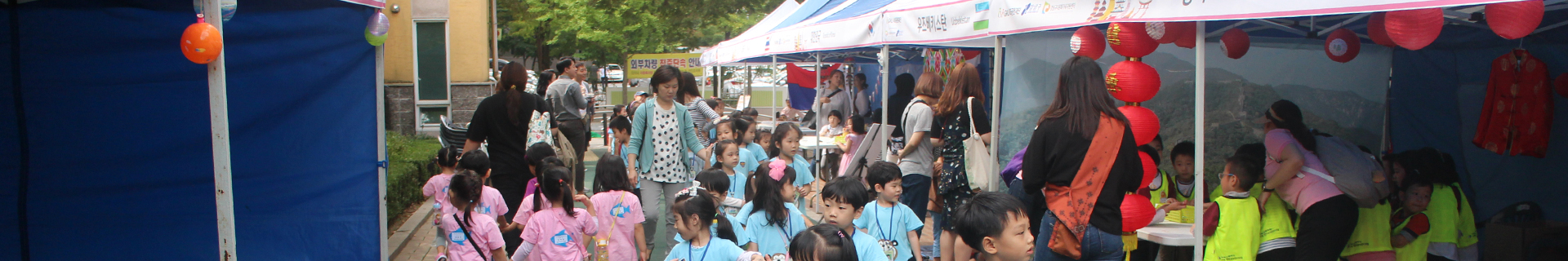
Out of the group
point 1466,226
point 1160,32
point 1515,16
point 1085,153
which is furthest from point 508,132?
point 1466,226

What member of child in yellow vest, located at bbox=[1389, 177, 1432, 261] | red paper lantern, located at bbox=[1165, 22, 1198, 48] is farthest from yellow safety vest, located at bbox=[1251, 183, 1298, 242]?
red paper lantern, located at bbox=[1165, 22, 1198, 48]

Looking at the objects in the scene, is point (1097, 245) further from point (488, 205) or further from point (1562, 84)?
point (488, 205)

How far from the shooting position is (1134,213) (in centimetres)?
362

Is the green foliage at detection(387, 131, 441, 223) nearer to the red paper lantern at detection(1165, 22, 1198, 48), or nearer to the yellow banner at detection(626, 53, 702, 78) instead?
the red paper lantern at detection(1165, 22, 1198, 48)

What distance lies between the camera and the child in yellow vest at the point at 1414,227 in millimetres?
4312

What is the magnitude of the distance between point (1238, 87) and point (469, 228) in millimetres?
4021

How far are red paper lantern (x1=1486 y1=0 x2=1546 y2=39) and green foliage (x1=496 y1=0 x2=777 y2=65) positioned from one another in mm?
19550

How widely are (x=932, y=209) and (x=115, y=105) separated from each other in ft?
12.6

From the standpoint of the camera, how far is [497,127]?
504 centimetres

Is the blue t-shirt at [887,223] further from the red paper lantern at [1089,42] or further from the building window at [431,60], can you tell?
the building window at [431,60]

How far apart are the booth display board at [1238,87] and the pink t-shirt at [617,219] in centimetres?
196

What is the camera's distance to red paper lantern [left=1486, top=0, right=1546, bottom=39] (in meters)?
2.54

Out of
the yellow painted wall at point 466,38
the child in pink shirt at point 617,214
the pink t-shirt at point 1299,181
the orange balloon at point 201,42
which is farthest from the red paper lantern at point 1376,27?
the yellow painted wall at point 466,38

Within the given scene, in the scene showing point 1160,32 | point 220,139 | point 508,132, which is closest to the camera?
point 220,139
